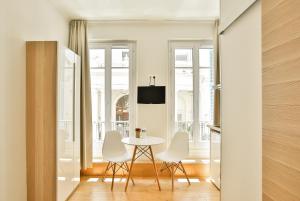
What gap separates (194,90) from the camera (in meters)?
4.77

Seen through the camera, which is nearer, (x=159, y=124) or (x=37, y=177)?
(x=37, y=177)

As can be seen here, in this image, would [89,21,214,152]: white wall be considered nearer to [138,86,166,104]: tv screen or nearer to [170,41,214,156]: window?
[170,41,214,156]: window

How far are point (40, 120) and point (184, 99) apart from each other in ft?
9.12

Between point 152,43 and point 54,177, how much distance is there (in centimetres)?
296

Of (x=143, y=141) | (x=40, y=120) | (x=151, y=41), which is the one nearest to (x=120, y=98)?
(x=143, y=141)

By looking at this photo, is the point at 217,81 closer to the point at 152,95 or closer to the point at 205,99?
the point at 205,99

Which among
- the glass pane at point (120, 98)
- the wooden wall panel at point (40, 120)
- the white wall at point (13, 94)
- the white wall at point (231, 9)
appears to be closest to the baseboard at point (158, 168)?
the glass pane at point (120, 98)

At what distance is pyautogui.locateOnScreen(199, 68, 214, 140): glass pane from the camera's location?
4.77 m

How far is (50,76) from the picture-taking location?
292cm

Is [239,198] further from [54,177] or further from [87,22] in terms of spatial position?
[87,22]

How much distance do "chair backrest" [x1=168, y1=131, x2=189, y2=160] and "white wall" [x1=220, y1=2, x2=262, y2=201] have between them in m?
2.25

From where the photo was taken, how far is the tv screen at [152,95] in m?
4.30

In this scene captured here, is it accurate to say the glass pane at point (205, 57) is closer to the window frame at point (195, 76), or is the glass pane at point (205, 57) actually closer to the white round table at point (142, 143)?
the window frame at point (195, 76)

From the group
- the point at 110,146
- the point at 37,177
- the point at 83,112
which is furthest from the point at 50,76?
the point at 110,146
